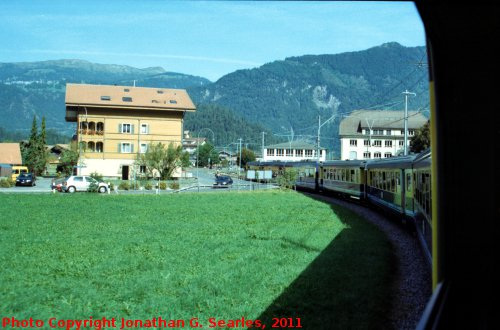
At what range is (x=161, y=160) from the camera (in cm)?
5572

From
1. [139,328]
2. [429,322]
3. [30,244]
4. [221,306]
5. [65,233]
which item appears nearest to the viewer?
[429,322]

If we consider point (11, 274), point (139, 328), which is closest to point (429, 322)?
point (139, 328)

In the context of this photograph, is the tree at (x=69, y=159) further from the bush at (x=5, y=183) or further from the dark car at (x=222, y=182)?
the dark car at (x=222, y=182)

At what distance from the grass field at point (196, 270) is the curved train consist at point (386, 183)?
1367 mm

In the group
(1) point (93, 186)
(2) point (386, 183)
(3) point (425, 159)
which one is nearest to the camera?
(3) point (425, 159)

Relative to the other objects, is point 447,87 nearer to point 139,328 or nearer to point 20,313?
point 139,328

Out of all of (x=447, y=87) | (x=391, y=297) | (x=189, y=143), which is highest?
(x=189, y=143)

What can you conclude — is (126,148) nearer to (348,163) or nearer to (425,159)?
(348,163)

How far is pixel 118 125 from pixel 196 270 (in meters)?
54.0

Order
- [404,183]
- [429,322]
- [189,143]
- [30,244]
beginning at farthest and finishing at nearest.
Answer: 1. [189,143]
2. [404,183]
3. [30,244]
4. [429,322]

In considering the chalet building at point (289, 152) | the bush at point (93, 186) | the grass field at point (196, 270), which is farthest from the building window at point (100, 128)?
the chalet building at point (289, 152)

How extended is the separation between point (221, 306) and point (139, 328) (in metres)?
1.42

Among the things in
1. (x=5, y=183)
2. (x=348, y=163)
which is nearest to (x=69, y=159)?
(x=5, y=183)

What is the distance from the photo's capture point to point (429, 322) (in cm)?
398
